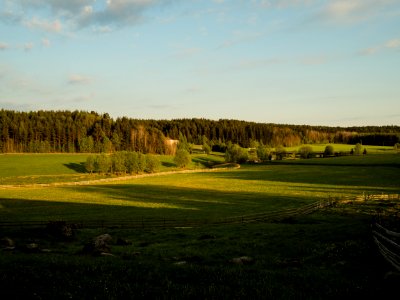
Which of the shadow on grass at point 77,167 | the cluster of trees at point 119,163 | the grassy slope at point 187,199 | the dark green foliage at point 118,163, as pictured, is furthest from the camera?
the shadow on grass at point 77,167

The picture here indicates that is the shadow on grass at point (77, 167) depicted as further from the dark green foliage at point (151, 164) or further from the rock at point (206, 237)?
the rock at point (206, 237)

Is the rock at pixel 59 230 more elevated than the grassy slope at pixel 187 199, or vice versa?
the rock at pixel 59 230

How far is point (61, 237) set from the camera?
36281mm

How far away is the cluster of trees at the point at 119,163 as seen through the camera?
149750 mm

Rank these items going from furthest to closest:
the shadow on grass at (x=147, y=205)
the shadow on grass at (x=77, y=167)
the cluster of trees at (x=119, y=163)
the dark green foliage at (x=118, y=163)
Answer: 1. the shadow on grass at (x=77, y=167)
2. the dark green foliage at (x=118, y=163)
3. the cluster of trees at (x=119, y=163)
4. the shadow on grass at (x=147, y=205)

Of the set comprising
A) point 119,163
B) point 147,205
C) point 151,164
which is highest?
point 119,163

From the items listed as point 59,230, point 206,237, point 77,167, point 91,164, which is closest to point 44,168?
point 77,167

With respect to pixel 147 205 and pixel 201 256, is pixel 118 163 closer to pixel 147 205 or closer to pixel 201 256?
pixel 147 205

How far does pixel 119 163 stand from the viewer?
15225 centimetres

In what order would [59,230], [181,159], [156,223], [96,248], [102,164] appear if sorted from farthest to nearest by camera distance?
[181,159] → [102,164] → [156,223] → [59,230] → [96,248]

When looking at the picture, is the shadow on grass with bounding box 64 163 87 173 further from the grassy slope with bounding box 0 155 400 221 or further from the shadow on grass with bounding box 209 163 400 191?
the shadow on grass with bounding box 209 163 400 191

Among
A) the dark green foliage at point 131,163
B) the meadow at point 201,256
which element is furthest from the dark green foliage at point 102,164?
the meadow at point 201,256

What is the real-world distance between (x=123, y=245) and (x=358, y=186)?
81.0m

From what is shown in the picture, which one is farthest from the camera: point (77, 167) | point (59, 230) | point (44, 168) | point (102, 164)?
point (77, 167)
